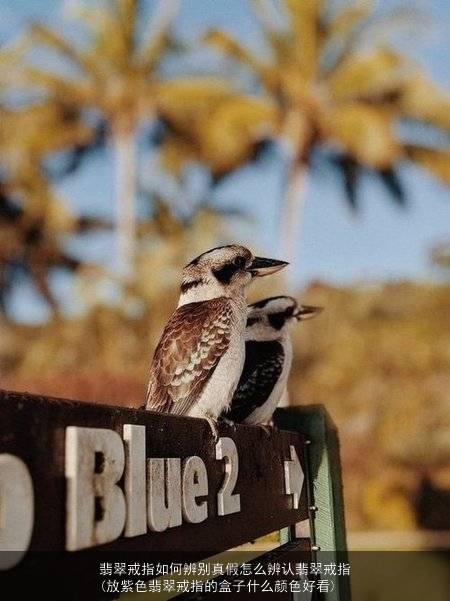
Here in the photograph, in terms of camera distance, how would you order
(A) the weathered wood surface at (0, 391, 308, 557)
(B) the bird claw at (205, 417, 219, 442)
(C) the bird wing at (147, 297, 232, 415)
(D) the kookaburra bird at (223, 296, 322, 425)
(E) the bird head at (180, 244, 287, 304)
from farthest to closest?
(D) the kookaburra bird at (223, 296, 322, 425) → (E) the bird head at (180, 244, 287, 304) → (C) the bird wing at (147, 297, 232, 415) → (B) the bird claw at (205, 417, 219, 442) → (A) the weathered wood surface at (0, 391, 308, 557)

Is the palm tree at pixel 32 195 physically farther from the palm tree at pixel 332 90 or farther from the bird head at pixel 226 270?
the bird head at pixel 226 270

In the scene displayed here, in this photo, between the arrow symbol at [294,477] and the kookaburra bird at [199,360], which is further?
the kookaburra bird at [199,360]

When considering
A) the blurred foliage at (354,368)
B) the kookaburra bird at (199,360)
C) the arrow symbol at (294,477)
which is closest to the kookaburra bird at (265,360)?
the kookaburra bird at (199,360)

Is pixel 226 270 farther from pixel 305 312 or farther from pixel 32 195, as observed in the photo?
pixel 32 195

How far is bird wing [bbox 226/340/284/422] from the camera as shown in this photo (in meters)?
3.28

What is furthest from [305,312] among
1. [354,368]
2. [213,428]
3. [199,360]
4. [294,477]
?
[354,368]

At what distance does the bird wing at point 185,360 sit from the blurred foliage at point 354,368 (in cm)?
896

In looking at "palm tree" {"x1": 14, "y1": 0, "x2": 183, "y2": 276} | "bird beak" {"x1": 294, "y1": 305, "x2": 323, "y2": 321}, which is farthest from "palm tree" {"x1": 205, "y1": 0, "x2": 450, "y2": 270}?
"bird beak" {"x1": 294, "y1": 305, "x2": 323, "y2": 321}

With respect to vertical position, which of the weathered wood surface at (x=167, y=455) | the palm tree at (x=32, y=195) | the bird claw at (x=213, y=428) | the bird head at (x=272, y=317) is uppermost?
the palm tree at (x=32, y=195)

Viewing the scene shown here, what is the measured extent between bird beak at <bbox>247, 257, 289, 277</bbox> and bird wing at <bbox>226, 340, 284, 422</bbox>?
0.71 m

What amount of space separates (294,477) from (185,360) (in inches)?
22.4

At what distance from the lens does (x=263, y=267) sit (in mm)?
2746

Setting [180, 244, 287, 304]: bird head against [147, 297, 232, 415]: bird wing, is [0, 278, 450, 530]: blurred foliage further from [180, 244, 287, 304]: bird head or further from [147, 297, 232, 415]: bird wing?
[147, 297, 232, 415]: bird wing

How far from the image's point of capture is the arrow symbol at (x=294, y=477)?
2076 mm
